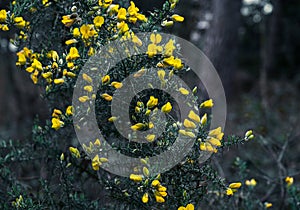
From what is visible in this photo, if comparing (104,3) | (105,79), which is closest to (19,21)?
(104,3)

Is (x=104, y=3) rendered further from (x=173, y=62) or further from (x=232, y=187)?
(x=232, y=187)

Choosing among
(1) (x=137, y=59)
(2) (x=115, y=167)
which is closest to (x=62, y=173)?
(2) (x=115, y=167)

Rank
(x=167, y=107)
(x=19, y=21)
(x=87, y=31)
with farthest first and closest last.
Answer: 1. (x=19, y=21)
2. (x=87, y=31)
3. (x=167, y=107)

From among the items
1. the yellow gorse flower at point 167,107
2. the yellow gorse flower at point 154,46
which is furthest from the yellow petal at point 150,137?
the yellow gorse flower at point 154,46

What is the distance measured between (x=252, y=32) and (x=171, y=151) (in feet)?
51.4

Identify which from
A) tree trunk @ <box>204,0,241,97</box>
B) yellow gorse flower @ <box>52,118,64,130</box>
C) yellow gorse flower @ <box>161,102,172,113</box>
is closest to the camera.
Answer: yellow gorse flower @ <box>161,102,172,113</box>

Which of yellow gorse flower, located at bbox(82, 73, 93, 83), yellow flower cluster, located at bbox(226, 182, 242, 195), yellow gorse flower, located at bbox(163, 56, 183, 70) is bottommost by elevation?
yellow flower cluster, located at bbox(226, 182, 242, 195)

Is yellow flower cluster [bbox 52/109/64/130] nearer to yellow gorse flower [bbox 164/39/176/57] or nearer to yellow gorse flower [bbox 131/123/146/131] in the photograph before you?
yellow gorse flower [bbox 131/123/146/131]

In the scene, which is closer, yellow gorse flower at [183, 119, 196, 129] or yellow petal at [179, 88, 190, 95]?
yellow gorse flower at [183, 119, 196, 129]

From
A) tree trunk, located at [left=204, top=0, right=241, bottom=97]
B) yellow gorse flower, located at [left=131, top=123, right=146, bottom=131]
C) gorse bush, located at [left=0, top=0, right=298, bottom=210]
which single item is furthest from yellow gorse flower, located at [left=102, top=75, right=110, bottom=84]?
tree trunk, located at [left=204, top=0, right=241, bottom=97]

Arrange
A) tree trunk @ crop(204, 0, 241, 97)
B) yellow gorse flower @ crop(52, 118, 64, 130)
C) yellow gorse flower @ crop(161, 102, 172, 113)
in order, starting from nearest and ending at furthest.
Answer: yellow gorse flower @ crop(161, 102, 172, 113) < yellow gorse flower @ crop(52, 118, 64, 130) < tree trunk @ crop(204, 0, 241, 97)

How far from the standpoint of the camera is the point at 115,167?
257cm

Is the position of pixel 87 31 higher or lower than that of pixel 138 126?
higher

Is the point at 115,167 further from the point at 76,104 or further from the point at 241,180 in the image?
the point at 241,180
